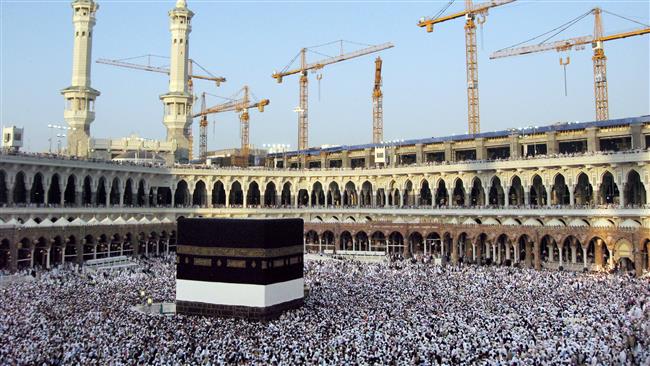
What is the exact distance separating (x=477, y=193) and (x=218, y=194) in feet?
81.2

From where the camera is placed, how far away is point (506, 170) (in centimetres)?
4338

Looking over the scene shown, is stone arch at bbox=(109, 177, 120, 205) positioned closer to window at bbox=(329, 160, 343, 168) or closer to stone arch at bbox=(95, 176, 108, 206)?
stone arch at bbox=(95, 176, 108, 206)

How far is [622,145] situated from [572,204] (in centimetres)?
861

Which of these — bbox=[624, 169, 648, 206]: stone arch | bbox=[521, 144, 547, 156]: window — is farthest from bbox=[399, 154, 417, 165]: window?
bbox=[624, 169, 648, 206]: stone arch

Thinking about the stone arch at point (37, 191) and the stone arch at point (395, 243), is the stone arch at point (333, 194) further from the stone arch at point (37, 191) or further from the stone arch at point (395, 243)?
the stone arch at point (37, 191)

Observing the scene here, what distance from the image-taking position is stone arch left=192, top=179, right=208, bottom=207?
5397cm

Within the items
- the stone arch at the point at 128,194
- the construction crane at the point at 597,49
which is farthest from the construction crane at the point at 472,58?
the stone arch at the point at 128,194

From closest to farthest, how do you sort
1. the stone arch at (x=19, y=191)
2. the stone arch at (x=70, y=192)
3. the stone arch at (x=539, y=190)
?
the stone arch at (x=19, y=191) → the stone arch at (x=539, y=190) → the stone arch at (x=70, y=192)

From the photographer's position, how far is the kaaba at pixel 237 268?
23.2 meters

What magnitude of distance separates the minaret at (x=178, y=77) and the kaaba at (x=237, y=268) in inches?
1469

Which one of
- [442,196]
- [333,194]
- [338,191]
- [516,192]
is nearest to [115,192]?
[333,194]

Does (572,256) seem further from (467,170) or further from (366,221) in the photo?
(366,221)

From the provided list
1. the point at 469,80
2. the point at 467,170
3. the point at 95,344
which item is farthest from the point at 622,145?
the point at 95,344

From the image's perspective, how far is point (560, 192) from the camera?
4378 cm
